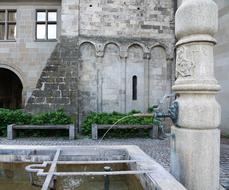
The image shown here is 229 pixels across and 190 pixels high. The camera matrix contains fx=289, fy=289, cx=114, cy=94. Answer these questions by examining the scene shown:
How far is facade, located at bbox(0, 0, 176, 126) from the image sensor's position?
12820 mm

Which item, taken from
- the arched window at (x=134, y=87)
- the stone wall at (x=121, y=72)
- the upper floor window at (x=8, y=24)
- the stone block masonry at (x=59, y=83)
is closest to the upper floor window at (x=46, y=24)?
the upper floor window at (x=8, y=24)

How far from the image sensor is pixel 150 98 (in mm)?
13812

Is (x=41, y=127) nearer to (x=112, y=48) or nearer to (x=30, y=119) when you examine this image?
(x=30, y=119)

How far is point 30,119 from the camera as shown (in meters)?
11.1

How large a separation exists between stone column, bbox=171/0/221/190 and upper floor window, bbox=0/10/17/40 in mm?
13302

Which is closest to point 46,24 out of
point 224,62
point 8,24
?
point 8,24

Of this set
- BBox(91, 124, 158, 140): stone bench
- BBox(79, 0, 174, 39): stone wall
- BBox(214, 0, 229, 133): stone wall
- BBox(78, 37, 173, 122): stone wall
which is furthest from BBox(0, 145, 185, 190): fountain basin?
BBox(79, 0, 174, 39): stone wall

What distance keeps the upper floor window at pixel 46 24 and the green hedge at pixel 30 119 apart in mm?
5194

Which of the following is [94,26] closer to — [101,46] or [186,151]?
[101,46]

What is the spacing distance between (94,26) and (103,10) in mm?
878

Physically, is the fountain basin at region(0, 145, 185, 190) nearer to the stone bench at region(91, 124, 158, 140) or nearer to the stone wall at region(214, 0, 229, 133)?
the stone bench at region(91, 124, 158, 140)

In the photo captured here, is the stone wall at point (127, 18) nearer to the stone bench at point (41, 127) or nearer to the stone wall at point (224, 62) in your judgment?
the stone wall at point (224, 62)

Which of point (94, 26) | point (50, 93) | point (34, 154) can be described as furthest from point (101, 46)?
point (34, 154)

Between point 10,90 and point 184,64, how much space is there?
1760 centimetres
